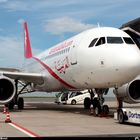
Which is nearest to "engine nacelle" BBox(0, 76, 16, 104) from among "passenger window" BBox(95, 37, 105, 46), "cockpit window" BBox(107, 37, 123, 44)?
"passenger window" BBox(95, 37, 105, 46)

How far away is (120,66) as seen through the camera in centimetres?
1291

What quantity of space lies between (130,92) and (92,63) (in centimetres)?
317

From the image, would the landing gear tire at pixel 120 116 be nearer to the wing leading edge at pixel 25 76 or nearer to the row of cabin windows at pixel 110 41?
the row of cabin windows at pixel 110 41

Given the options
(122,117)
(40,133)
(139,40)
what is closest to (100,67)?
(122,117)

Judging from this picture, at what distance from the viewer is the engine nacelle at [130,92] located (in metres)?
15.9

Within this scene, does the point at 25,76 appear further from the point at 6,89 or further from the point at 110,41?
the point at 110,41

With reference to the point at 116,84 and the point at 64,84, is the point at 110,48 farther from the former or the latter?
the point at 64,84

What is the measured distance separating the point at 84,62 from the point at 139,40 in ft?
31.8

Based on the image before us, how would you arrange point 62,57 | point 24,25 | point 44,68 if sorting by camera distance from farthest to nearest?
point 24,25, point 44,68, point 62,57

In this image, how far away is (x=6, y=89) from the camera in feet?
58.1

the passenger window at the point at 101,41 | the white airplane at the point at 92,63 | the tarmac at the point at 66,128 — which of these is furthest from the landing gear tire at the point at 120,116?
the passenger window at the point at 101,41

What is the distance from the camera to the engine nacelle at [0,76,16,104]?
17.4m

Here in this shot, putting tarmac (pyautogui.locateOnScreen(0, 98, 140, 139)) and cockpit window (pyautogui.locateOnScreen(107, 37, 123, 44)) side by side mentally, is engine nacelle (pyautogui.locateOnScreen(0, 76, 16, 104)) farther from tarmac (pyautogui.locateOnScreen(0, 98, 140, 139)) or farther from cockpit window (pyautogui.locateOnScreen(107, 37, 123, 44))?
cockpit window (pyautogui.locateOnScreen(107, 37, 123, 44))

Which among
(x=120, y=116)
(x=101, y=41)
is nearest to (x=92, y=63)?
(x=101, y=41)
